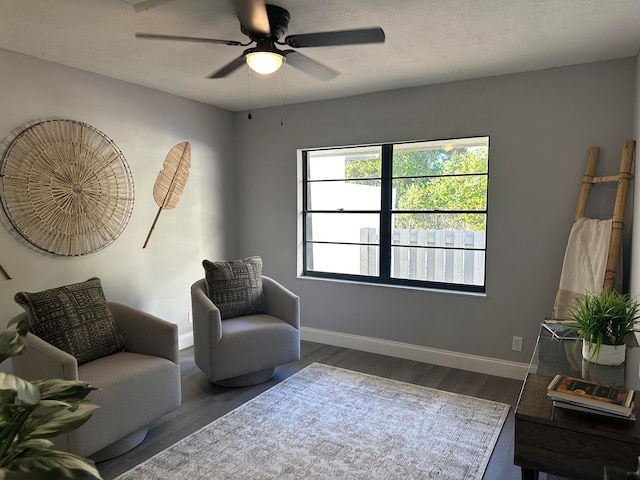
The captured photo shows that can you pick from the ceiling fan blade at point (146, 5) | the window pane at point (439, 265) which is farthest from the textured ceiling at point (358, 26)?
the window pane at point (439, 265)

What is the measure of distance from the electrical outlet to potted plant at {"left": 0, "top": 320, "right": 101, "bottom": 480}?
3.31 metres

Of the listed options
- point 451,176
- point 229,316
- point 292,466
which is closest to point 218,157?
point 229,316

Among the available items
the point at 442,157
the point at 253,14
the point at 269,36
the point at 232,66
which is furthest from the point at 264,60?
the point at 442,157

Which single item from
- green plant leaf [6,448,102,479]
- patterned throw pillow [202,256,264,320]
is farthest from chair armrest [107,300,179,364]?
green plant leaf [6,448,102,479]

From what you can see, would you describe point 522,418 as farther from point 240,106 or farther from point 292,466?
point 240,106

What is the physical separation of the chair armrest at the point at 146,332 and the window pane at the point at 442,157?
2.46 metres

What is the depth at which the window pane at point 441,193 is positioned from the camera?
12.2 feet

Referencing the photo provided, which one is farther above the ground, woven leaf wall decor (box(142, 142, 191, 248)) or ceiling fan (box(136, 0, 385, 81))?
ceiling fan (box(136, 0, 385, 81))

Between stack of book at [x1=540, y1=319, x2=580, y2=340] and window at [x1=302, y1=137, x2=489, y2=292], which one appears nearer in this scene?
stack of book at [x1=540, y1=319, x2=580, y2=340]

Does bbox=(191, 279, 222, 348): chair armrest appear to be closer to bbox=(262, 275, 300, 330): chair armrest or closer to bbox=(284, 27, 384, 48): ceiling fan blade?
bbox=(262, 275, 300, 330): chair armrest

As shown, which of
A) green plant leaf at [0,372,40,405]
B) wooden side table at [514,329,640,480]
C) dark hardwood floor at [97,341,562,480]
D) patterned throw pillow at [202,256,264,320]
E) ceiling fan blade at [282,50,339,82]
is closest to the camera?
green plant leaf at [0,372,40,405]

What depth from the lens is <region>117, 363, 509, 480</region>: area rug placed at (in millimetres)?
2279

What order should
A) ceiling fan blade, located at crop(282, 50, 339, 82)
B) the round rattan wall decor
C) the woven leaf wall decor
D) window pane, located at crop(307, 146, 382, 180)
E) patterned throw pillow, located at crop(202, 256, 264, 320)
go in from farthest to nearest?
1. window pane, located at crop(307, 146, 382, 180)
2. the woven leaf wall decor
3. patterned throw pillow, located at crop(202, 256, 264, 320)
4. the round rattan wall decor
5. ceiling fan blade, located at crop(282, 50, 339, 82)

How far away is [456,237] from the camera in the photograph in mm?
3836
